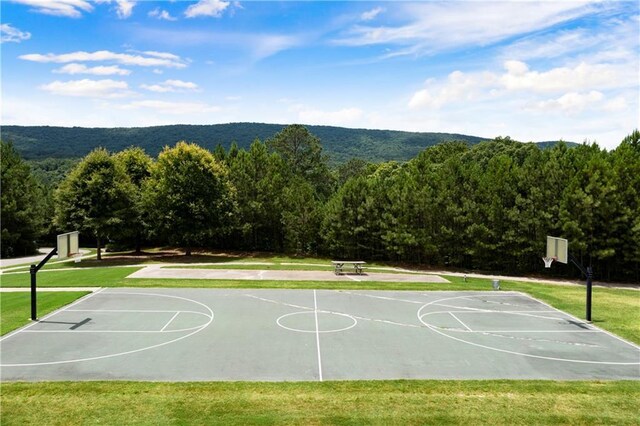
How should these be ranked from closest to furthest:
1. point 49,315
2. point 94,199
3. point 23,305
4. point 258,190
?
point 49,315, point 23,305, point 94,199, point 258,190

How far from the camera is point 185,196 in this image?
41.2 m

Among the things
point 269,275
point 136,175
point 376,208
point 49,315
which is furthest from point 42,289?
point 376,208

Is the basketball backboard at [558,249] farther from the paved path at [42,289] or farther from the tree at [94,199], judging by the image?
the tree at [94,199]

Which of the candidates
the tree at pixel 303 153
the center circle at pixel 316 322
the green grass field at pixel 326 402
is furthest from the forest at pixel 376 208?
the green grass field at pixel 326 402

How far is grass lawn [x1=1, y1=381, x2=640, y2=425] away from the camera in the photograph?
37.7ft

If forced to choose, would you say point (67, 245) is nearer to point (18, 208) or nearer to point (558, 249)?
point (558, 249)

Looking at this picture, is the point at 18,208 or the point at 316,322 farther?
the point at 18,208

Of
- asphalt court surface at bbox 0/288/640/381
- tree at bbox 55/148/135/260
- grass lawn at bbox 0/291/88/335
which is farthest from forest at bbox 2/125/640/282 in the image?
grass lawn at bbox 0/291/88/335

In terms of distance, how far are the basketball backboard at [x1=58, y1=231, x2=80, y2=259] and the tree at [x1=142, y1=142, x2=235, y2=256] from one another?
18753mm

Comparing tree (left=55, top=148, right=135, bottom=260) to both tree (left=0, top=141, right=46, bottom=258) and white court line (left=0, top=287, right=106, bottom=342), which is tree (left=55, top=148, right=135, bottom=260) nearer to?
tree (left=0, top=141, right=46, bottom=258)

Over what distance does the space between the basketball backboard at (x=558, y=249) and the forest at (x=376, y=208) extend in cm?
1165

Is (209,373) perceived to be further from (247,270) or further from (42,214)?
(42,214)

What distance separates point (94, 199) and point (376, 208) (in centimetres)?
2392

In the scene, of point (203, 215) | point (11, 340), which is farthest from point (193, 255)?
point (11, 340)
